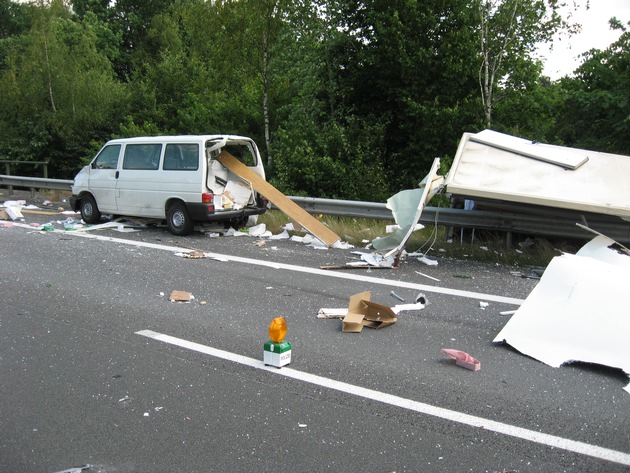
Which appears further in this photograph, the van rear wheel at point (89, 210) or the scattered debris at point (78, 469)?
the van rear wheel at point (89, 210)

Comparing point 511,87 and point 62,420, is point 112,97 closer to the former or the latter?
point 511,87

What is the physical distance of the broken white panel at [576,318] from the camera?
15.9ft

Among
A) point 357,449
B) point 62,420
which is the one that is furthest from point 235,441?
point 62,420

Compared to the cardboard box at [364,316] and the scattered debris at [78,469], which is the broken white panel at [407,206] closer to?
the cardboard box at [364,316]

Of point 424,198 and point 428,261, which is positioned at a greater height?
point 424,198

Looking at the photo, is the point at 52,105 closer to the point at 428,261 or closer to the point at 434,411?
the point at 428,261

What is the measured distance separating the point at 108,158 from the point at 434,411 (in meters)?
10.00

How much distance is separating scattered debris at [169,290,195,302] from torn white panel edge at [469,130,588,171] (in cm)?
529

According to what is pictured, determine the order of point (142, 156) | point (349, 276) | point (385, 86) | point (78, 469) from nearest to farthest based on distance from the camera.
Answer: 1. point (78, 469)
2. point (349, 276)
3. point (142, 156)
4. point (385, 86)

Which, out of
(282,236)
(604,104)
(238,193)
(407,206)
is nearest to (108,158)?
(238,193)

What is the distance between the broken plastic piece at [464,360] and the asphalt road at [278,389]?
0.22 ft

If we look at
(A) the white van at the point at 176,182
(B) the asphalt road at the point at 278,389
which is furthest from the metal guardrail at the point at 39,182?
(B) the asphalt road at the point at 278,389

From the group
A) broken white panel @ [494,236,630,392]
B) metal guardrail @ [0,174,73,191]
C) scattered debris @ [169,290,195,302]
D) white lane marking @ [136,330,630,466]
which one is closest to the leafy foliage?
metal guardrail @ [0,174,73,191]

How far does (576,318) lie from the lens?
5043 millimetres
